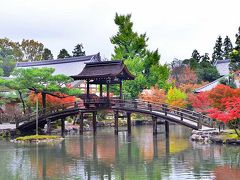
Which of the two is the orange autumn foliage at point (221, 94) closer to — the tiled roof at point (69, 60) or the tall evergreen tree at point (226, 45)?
the tiled roof at point (69, 60)

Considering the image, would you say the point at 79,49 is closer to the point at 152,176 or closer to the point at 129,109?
the point at 129,109

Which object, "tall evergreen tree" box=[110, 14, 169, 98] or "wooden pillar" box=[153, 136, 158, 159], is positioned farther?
"tall evergreen tree" box=[110, 14, 169, 98]

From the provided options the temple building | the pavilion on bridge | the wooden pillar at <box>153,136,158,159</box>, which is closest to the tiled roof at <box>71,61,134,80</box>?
the pavilion on bridge

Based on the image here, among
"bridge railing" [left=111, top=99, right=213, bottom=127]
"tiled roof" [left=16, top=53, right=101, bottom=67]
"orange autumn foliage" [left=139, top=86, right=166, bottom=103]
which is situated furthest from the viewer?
"tiled roof" [left=16, top=53, right=101, bottom=67]

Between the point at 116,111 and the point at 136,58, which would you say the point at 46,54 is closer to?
the point at 136,58

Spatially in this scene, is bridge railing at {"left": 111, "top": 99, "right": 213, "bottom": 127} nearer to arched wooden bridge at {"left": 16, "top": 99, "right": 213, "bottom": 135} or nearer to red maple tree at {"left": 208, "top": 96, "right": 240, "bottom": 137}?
arched wooden bridge at {"left": 16, "top": 99, "right": 213, "bottom": 135}

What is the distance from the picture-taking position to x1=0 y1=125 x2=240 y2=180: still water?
56.9 ft

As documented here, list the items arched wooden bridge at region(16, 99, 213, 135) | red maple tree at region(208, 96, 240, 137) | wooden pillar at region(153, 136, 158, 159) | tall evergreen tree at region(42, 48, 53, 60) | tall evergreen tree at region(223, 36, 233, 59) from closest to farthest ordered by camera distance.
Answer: wooden pillar at region(153, 136, 158, 159)
red maple tree at region(208, 96, 240, 137)
arched wooden bridge at region(16, 99, 213, 135)
tall evergreen tree at region(223, 36, 233, 59)
tall evergreen tree at region(42, 48, 53, 60)

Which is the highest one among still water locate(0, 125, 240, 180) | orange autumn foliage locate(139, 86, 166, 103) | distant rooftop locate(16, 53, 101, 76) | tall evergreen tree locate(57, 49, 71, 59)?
tall evergreen tree locate(57, 49, 71, 59)

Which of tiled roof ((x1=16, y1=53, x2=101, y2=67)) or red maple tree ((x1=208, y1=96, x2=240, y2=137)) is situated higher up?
tiled roof ((x1=16, y1=53, x2=101, y2=67))

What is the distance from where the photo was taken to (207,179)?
15.9 metres

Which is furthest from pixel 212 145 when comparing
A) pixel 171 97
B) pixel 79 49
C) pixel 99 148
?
pixel 79 49

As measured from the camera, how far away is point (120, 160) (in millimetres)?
21500

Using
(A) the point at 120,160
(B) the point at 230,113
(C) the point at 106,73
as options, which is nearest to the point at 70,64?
(C) the point at 106,73
